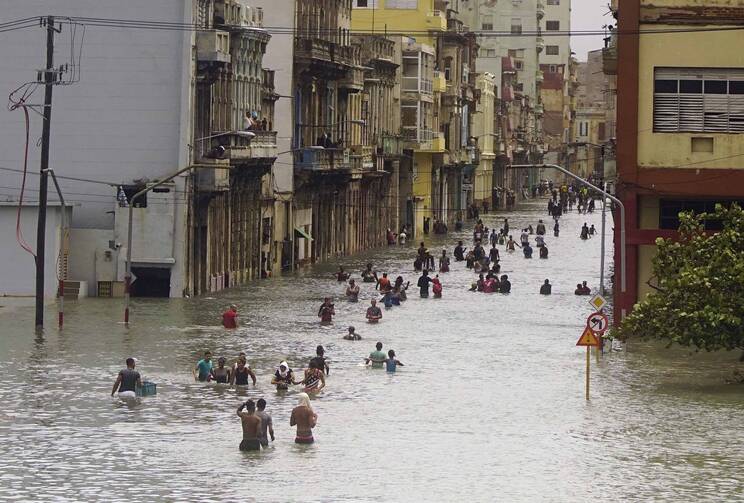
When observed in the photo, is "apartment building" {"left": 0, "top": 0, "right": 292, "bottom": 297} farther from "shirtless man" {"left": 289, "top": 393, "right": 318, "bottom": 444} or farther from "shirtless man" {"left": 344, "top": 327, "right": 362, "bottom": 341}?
"shirtless man" {"left": 289, "top": 393, "right": 318, "bottom": 444}

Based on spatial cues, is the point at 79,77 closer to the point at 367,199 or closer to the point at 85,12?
the point at 85,12

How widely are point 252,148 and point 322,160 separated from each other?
16.3 metres

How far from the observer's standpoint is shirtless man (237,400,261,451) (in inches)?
1415

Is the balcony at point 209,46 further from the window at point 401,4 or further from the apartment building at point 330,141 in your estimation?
the window at point 401,4

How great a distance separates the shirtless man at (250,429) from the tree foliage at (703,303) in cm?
1568

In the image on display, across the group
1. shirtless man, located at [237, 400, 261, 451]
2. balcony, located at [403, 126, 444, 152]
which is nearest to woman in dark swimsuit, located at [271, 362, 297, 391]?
shirtless man, located at [237, 400, 261, 451]

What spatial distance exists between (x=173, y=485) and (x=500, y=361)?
75.2 ft

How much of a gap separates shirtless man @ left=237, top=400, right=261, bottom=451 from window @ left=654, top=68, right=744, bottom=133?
29126 mm

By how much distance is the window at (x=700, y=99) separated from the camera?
203ft

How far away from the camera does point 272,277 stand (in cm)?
8744

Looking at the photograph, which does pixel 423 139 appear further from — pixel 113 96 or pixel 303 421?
pixel 303 421

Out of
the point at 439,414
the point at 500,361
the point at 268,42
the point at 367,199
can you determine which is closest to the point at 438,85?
the point at 367,199

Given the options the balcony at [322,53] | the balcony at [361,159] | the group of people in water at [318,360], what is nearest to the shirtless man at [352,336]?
the group of people in water at [318,360]

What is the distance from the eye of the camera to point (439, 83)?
13938 cm
